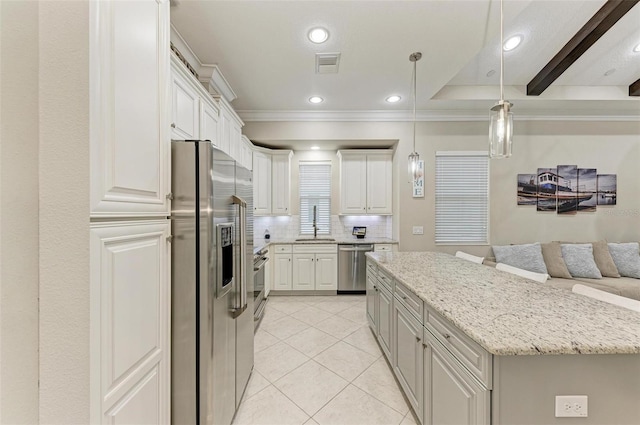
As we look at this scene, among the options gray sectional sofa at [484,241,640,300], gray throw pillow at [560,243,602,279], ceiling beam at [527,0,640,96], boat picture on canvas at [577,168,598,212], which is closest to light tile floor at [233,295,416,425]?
gray sectional sofa at [484,241,640,300]

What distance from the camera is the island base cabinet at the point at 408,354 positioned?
1562 mm

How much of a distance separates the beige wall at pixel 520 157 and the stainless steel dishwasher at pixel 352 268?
2.39ft

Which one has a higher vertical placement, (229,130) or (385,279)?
(229,130)

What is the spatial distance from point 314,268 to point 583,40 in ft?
14.2

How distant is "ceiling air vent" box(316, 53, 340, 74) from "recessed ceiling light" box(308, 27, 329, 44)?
214 mm

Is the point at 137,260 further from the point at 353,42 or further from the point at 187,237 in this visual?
the point at 353,42

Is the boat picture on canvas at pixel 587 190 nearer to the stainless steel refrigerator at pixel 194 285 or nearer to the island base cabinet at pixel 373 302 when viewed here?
the island base cabinet at pixel 373 302

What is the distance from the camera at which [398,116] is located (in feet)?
13.4

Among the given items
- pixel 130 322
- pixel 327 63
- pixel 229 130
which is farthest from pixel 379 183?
pixel 130 322

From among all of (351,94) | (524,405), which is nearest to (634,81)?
(351,94)

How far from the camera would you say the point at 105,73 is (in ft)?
A: 2.72

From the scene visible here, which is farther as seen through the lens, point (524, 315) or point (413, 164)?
point (413, 164)

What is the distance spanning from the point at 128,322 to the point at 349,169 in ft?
13.2

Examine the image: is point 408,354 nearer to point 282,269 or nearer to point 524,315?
point 524,315
